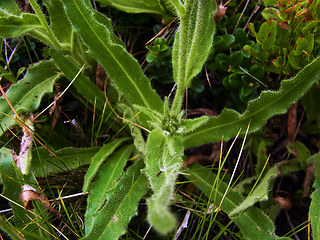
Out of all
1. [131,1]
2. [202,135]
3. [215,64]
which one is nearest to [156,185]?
[202,135]

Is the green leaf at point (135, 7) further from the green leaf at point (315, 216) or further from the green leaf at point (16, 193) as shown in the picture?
the green leaf at point (315, 216)

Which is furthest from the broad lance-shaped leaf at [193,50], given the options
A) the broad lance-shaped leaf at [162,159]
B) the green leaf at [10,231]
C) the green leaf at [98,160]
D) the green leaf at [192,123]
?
the green leaf at [10,231]

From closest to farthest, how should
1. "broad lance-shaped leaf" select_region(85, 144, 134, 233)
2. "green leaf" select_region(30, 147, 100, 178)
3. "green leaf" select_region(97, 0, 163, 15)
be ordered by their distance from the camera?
"broad lance-shaped leaf" select_region(85, 144, 134, 233) → "green leaf" select_region(30, 147, 100, 178) → "green leaf" select_region(97, 0, 163, 15)

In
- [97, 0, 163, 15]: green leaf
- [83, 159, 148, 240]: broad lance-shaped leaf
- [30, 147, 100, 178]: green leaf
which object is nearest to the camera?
[83, 159, 148, 240]: broad lance-shaped leaf

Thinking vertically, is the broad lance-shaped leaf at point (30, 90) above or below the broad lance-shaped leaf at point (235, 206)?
above

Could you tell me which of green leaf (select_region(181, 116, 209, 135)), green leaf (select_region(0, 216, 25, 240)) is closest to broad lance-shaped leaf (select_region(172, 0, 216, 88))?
green leaf (select_region(181, 116, 209, 135))

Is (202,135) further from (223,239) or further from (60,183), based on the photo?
(60,183)

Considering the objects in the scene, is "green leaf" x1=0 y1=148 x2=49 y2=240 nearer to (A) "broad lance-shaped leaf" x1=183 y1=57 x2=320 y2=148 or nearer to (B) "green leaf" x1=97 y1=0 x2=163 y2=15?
(A) "broad lance-shaped leaf" x1=183 y1=57 x2=320 y2=148
